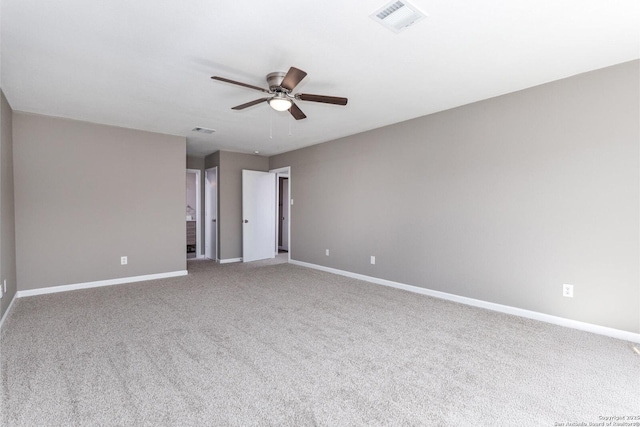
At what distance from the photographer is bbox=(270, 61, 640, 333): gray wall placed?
2.71 m

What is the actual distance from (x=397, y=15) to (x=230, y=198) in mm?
5254

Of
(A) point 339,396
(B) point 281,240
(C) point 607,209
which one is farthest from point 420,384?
(B) point 281,240

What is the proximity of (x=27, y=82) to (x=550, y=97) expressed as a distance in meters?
5.25

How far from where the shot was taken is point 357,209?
5062 millimetres

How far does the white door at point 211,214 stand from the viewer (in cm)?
664

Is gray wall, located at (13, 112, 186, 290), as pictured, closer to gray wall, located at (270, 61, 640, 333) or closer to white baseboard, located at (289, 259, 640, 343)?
gray wall, located at (270, 61, 640, 333)

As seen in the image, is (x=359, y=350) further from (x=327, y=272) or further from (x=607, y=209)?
(x=327, y=272)

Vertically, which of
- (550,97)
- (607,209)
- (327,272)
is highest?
(550,97)

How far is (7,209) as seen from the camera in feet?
11.5

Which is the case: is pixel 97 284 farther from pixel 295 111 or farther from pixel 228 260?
pixel 295 111

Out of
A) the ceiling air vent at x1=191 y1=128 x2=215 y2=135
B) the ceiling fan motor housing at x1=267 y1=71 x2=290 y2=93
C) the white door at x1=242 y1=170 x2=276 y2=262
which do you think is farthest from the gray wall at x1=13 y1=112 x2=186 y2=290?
the ceiling fan motor housing at x1=267 y1=71 x2=290 y2=93

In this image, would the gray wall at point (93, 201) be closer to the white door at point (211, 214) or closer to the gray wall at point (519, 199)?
the white door at point (211, 214)

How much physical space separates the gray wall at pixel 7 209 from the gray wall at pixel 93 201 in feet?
0.70

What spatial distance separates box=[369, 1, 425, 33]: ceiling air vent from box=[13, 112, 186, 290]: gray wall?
4276 millimetres
